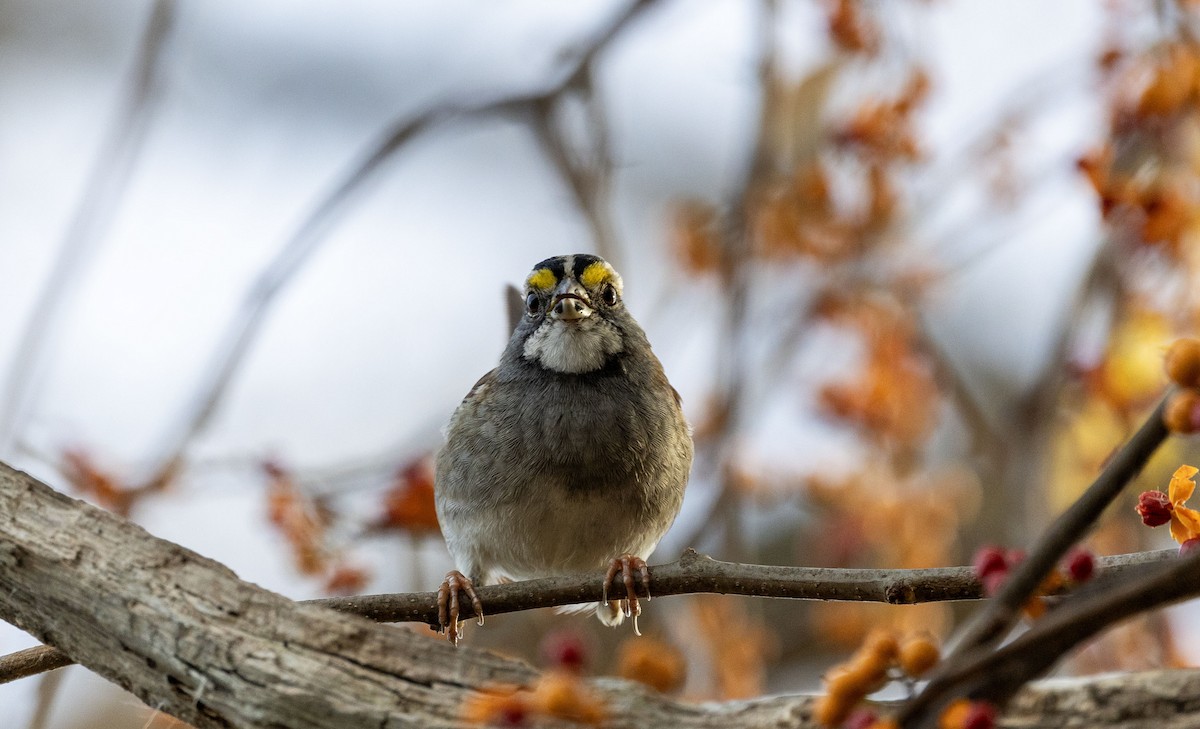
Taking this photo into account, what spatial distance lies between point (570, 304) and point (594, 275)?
0.30 meters

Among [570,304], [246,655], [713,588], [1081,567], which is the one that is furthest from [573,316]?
[1081,567]

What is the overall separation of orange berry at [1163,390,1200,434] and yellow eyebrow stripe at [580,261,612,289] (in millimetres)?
2850

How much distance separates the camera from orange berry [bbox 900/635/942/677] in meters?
1.75

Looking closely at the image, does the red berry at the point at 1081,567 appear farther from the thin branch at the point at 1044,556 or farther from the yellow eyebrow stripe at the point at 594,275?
the yellow eyebrow stripe at the point at 594,275

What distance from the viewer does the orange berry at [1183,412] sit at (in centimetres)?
161

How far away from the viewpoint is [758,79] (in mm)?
4703

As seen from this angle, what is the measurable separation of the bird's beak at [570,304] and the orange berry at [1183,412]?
2638mm

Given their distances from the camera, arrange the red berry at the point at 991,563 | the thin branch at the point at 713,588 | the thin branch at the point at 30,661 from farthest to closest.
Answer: the thin branch at the point at 30,661
the thin branch at the point at 713,588
the red berry at the point at 991,563

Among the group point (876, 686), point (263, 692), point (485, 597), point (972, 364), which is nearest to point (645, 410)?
point (485, 597)

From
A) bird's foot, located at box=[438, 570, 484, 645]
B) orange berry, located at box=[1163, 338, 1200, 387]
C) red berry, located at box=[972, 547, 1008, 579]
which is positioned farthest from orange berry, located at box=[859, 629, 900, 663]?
bird's foot, located at box=[438, 570, 484, 645]


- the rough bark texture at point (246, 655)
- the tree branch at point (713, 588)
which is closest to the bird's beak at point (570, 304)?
Answer: the tree branch at point (713, 588)

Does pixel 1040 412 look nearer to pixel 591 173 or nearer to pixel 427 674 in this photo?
pixel 591 173

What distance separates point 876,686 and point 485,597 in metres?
1.37

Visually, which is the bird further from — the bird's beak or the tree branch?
the tree branch
